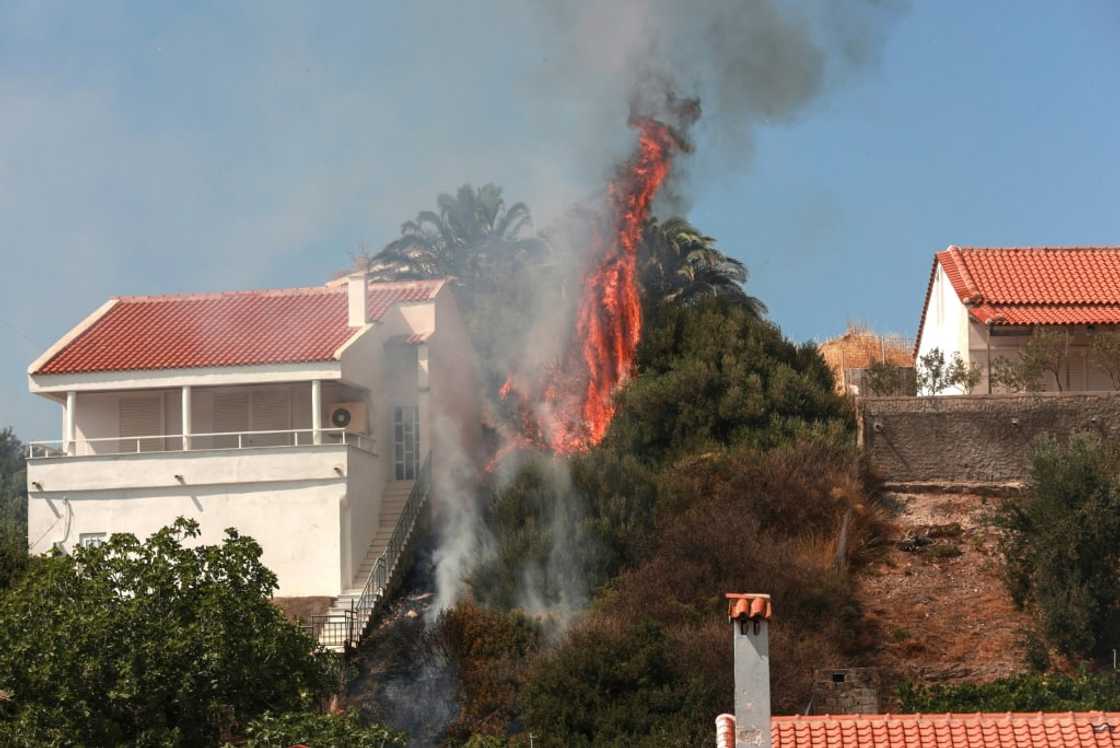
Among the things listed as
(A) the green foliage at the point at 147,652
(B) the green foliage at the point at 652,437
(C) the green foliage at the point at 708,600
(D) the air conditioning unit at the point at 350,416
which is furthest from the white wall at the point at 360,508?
(A) the green foliage at the point at 147,652

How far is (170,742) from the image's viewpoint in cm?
3500

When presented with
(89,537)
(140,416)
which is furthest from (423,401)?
(89,537)

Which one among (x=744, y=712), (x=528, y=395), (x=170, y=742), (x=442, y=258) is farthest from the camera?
(x=442, y=258)

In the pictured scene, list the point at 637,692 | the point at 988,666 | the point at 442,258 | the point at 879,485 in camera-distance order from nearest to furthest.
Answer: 1. the point at 637,692
2. the point at 988,666
3. the point at 879,485
4. the point at 442,258

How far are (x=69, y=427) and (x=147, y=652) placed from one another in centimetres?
1594

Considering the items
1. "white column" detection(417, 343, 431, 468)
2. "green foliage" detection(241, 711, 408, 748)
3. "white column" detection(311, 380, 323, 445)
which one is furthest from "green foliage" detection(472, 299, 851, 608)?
"green foliage" detection(241, 711, 408, 748)

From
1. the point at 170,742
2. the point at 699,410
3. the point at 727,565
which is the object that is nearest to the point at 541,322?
the point at 699,410

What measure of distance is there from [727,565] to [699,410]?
8301 millimetres

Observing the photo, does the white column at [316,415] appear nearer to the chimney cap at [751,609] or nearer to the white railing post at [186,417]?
the white railing post at [186,417]

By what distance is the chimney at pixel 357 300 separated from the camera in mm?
51250

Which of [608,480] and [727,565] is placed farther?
[608,480]

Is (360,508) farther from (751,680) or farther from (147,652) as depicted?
(751,680)

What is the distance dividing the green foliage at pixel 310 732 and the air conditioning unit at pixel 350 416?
15.5 m

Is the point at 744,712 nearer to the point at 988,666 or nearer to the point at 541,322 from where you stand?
the point at 988,666
